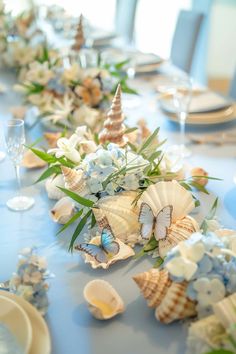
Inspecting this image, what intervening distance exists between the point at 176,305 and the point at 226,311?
94 millimetres

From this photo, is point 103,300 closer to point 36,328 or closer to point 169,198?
point 36,328

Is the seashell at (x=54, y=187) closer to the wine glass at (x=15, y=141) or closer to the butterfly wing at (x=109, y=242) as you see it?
the wine glass at (x=15, y=141)

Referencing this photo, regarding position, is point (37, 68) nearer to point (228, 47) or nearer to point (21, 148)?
point (21, 148)

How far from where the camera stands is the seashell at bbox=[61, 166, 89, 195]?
95 cm

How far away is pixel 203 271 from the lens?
2.30 ft

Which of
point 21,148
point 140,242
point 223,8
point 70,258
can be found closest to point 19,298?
point 70,258

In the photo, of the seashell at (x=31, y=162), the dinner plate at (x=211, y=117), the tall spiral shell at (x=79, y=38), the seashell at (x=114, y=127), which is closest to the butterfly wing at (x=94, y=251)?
the seashell at (x=114, y=127)

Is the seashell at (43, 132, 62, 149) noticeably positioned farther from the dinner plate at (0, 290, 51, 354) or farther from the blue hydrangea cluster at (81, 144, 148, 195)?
the dinner plate at (0, 290, 51, 354)

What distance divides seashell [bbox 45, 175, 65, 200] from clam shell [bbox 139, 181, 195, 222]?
0.26 m

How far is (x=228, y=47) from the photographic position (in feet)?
12.9

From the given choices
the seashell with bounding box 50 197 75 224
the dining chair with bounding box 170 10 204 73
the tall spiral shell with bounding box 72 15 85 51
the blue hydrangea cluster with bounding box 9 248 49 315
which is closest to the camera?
the blue hydrangea cluster with bounding box 9 248 49 315

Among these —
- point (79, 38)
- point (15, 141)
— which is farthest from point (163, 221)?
point (79, 38)

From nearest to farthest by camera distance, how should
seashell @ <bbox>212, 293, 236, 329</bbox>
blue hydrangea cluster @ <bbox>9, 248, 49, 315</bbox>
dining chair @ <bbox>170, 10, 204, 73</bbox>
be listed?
seashell @ <bbox>212, 293, 236, 329</bbox> < blue hydrangea cluster @ <bbox>9, 248, 49, 315</bbox> < dining chair @ <bbox>170, 10, 204, 73</bbox>

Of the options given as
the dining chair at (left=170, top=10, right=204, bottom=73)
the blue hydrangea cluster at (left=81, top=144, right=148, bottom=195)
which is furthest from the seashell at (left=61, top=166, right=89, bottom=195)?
the dining chair at (left=170, top=10, right=204, bottom=73)
